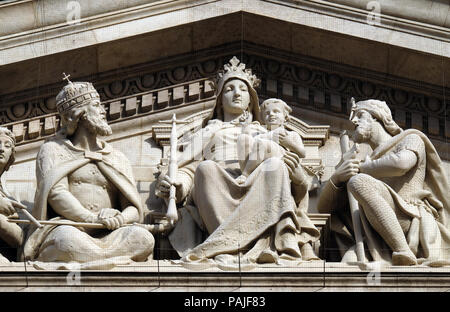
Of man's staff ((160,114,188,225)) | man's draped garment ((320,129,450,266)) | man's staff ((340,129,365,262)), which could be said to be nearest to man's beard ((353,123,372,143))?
man's draped garment ((320,129,450,266))

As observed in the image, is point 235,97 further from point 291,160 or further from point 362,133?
point 362,133

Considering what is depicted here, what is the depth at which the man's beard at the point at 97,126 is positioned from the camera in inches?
821

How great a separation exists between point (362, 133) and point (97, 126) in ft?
8.17

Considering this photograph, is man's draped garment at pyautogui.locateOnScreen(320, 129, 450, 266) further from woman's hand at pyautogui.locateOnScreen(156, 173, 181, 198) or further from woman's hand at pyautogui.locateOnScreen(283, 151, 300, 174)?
woman's hand at pyautogui.locateOnScreen(156, 173, 181, 198)

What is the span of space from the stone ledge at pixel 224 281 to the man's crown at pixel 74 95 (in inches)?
85.1

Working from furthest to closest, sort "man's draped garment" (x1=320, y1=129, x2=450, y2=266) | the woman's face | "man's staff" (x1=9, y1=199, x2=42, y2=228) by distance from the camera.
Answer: the woman's face → "man's draped garment" (x1=320, y1=129, x2=450, y2=266) → "man's staff" (x1=9, y1=199, x2=42, y2=228)

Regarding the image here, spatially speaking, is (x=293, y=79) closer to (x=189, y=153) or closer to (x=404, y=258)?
(x=189, y=153)

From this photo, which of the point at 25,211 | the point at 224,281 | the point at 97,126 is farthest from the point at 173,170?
the point at 224,281

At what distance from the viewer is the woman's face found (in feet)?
70.5

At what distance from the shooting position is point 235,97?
21.5 m

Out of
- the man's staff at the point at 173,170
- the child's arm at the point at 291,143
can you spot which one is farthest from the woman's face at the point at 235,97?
the child's arm at the point at 291,143

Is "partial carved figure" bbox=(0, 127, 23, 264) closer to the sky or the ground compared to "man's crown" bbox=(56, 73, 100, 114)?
closer to the ground

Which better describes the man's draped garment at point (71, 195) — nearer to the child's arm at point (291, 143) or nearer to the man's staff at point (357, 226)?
the child's arm at point (291, 143)

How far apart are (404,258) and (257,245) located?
4.33 ft
